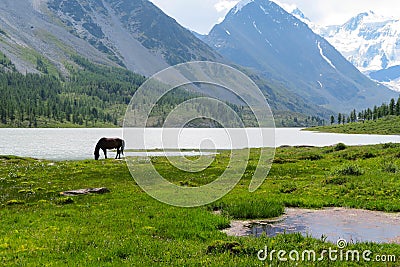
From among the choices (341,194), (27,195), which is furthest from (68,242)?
(341,194)

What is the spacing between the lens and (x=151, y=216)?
23.8m

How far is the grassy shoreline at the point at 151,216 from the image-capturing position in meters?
15.8

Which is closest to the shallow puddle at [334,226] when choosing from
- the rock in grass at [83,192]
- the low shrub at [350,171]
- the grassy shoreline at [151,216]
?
the grassy shoreline at [151,216]

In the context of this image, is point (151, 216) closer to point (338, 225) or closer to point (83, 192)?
→ point (83, 192)

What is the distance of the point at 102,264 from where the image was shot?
14.7 meters

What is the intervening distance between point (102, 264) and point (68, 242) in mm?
3740

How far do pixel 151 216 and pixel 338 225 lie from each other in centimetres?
1098

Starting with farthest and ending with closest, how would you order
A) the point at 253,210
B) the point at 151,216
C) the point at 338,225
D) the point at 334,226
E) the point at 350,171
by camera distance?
the point at 350,171
the point at 253,210
the point at 151,216
the point at 338,225
the point at 334,226

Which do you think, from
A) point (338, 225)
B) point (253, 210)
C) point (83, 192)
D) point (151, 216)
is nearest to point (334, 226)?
→ point (338, 225)

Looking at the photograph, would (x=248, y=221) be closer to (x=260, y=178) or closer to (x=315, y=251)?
(x=315, y=251)

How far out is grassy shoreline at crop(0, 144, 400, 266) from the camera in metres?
15.8

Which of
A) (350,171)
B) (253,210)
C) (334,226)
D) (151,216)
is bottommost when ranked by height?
(151,216)

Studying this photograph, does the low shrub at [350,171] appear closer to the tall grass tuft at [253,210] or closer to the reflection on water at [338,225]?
the reflection on water at [338,225]

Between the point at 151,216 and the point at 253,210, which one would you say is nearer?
the point at 151,216
